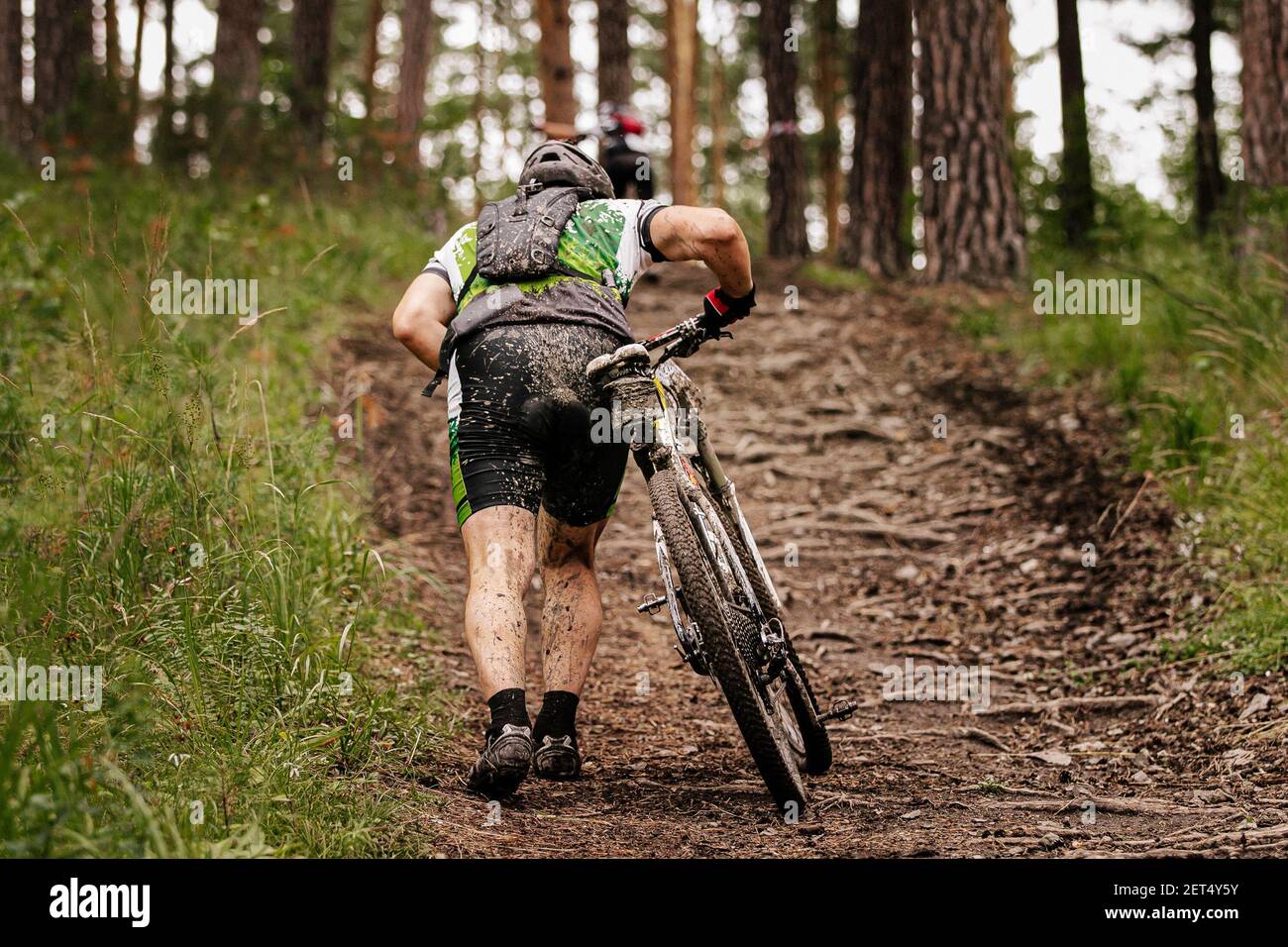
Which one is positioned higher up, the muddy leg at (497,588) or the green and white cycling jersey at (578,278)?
the green and white cycling jersey at (578,278)

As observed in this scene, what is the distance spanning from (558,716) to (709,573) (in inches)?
33.2

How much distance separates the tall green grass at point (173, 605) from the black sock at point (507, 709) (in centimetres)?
38

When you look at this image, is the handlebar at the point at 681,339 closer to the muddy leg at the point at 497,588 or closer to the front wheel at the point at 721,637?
the front wheel at the point at 721,637

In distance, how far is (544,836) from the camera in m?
3.37

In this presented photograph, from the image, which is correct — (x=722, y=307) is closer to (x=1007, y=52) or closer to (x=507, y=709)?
(x=507, y=709)

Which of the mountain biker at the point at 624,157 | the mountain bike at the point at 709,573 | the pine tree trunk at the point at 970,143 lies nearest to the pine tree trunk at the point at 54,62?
the mountain biker at the point at 624,157

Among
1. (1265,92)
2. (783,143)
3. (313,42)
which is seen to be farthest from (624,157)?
(313,42)

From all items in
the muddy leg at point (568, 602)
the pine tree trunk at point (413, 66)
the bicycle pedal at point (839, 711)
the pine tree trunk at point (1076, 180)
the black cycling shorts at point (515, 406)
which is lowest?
the bicycle pedal at point (839, 711)

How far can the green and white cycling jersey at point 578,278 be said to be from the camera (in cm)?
371

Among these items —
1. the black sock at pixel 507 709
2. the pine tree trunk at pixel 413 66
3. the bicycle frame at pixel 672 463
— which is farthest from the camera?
the pine tree trunk at pixel 413 66
